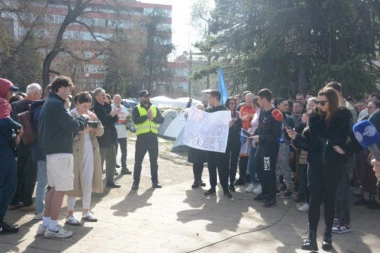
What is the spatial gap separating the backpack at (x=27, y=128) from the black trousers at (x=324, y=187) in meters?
3.86

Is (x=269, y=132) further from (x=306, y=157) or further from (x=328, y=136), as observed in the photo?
(x=328, y=136)

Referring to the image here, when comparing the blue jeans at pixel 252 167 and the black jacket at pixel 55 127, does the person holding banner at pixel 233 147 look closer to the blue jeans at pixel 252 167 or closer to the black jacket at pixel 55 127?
the blue jeans at pixel 252 167

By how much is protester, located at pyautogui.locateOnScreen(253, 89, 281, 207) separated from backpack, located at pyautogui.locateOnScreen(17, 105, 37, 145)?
360 centimetres

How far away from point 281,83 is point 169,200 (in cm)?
786

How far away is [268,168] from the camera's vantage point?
6770 mm

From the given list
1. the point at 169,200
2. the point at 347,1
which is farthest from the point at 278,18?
the point at 169,200

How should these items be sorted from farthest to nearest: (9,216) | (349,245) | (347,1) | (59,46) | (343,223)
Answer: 1. (59,46)
2. (347,1)
3. (9,216)
4. (343,223)
5. (349,245)

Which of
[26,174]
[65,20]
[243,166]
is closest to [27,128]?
[26,174]

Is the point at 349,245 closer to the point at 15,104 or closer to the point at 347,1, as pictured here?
the point at 15,104

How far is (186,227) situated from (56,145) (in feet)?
6.92

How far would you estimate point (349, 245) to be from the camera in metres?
4.96

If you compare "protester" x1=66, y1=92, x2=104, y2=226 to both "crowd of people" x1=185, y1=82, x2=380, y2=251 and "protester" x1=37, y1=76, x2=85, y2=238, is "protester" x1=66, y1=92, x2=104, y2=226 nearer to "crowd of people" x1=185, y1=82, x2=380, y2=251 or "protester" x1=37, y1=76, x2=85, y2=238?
"protester" x1=37, y1=76, x2=85, y2=238

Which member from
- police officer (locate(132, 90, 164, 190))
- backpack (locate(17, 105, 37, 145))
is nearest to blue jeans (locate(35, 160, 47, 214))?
backpack (locate(17, 105, 37, 145))

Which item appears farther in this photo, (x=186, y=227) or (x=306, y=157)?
(x=306, y=157)
